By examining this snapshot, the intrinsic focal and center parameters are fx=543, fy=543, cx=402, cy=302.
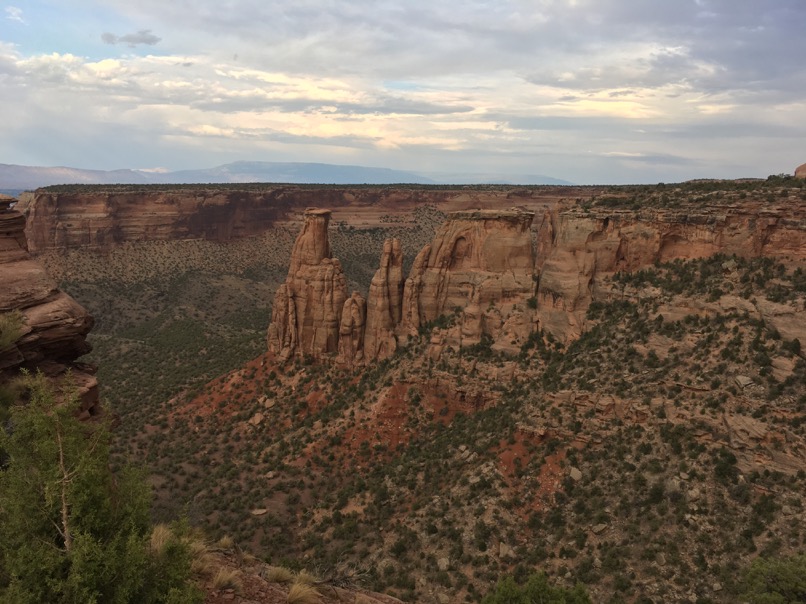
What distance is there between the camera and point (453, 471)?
3300 centimetres

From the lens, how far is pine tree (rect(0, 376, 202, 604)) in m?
9.27

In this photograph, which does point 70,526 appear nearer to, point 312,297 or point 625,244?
point 625,244

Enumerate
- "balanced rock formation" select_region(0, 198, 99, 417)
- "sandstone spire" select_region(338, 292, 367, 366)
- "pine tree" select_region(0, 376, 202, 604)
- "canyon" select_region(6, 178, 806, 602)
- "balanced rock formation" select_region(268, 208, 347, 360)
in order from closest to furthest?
"pine tree" select_region(0, 376, 202, 604)
"balanced rock formation" select_region(0, 198, 99, 417)
"canyon" select_region(6, 178, 806, 602)
"sandstone spire" select_region(338, 292, 367, 366)
"balanced rock formation" select_region(268, 208, 347, 360)

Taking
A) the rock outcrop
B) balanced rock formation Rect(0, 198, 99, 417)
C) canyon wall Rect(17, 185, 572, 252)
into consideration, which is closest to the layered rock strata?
the rock outcrop

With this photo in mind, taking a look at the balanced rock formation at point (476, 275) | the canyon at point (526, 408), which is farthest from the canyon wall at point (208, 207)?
the balanced rock formation at point (476, 275)

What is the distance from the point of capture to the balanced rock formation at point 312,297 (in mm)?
47719

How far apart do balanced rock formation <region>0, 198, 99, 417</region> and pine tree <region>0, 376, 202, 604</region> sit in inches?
240

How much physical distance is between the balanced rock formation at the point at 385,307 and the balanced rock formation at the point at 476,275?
3.38ft

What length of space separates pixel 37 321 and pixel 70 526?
31.5 ft

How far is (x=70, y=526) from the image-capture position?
9695mm

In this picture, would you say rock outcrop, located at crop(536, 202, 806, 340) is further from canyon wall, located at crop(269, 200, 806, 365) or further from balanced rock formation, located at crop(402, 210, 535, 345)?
balanced rock formation, located at crop(402, 210, 535, 345)

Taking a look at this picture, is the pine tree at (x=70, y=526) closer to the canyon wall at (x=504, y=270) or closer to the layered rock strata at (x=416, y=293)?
the canyon wall at (x=504, y=270)

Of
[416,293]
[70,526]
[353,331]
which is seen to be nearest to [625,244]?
[416,293]

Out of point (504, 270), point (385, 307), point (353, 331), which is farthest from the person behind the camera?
point (353, 331)
